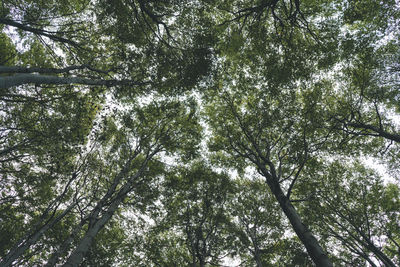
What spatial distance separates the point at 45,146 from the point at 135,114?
5.03 meters

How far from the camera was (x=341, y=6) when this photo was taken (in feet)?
25.2

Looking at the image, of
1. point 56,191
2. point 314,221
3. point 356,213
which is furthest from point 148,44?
point 356,213

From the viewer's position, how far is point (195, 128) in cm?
1334

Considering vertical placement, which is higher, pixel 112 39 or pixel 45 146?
pixel 112 39

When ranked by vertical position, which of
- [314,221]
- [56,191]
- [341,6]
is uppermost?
[341,6]

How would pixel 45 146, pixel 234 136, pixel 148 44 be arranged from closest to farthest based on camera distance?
pixel 148 44 → pixel 45 146 → pixel 234 136

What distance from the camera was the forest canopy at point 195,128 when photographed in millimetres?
7209

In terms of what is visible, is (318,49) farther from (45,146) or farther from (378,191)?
(45,146)

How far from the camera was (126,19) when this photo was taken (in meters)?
7.67

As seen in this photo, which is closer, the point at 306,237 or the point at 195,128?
the point at 306,237

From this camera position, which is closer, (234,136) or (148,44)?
(148,44)

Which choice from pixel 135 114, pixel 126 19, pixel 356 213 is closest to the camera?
pixel 126 19

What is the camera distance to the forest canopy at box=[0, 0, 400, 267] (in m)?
7.21

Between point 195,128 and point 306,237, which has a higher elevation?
point 195,128
